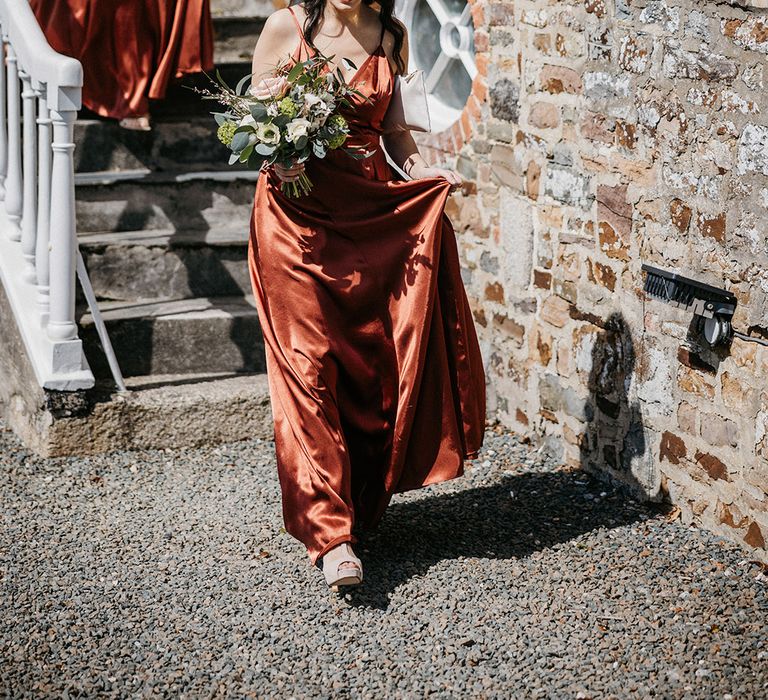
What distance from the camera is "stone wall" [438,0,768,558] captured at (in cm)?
373

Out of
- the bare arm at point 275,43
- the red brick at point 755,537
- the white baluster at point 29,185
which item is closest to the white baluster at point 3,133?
the white baluster at point 29,185

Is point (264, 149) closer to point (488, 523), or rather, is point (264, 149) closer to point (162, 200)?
point (488, 523)

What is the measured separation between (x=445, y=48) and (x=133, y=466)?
260 cm

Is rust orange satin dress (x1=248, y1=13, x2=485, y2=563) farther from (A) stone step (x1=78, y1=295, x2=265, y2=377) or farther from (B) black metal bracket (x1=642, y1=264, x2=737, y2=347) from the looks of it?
(A) stone step (x1=78, y1=295, x2=265, y2=377)

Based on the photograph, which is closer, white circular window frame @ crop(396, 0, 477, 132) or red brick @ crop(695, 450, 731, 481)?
red brick @ crop(695, 450, 731, 481)

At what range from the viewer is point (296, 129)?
3.38m

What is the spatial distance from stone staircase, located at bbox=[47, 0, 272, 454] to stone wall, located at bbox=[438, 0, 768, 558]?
1153mm

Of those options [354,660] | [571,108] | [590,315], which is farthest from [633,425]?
[354,660]

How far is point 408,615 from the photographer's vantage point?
11.6ft

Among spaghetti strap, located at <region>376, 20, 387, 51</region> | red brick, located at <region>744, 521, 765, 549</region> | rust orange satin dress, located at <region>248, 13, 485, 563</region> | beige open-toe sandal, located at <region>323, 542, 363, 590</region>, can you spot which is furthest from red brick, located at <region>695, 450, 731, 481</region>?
spaghetti strap, located at <region>376, 20, 387, 51</region>

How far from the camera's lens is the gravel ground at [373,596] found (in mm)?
3201

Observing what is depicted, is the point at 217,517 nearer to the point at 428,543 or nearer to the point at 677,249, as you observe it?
the point at 428,543

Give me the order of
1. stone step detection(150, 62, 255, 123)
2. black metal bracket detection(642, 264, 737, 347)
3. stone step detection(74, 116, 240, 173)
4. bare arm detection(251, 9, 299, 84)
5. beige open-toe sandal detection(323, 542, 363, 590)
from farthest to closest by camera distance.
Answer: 1. stone step detection(150, 62, 255, 123)
2. stone step detection(74, 116, 240, 173)
3. black metal bracket detection(642, 264, 737, 347)
4. bare arm detection(251, 9, 299, 84)
5. beige open-toe sandal detection(323, 542, 363, 590)

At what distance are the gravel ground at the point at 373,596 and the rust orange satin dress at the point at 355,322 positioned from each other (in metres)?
0.30
